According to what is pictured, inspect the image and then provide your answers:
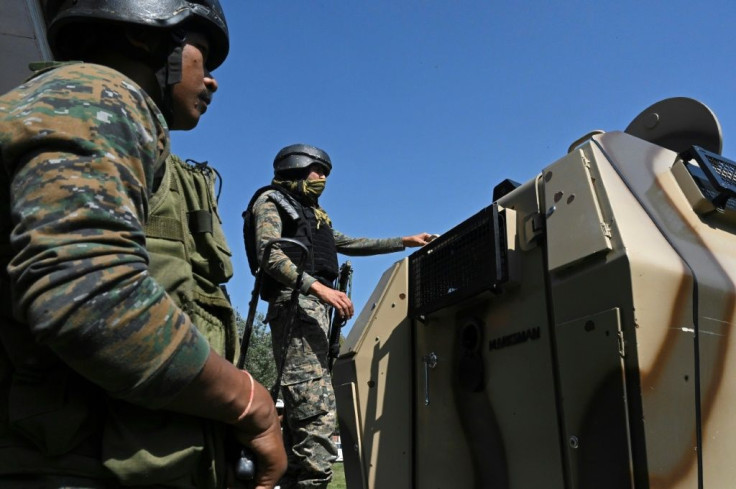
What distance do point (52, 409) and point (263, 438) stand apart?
366mm

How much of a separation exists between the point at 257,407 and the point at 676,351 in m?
1.17

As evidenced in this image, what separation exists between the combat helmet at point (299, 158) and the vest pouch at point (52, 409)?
3.22 metres

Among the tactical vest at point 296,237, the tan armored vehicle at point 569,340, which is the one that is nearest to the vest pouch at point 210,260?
the tan armored vehicle at point 569,340

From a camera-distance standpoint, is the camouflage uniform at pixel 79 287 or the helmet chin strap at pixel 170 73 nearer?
the camouflage uniform at pixel 79 287

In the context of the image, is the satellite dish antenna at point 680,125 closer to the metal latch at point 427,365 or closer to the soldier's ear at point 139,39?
the metal latch at point 427,365

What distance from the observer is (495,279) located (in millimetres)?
2238

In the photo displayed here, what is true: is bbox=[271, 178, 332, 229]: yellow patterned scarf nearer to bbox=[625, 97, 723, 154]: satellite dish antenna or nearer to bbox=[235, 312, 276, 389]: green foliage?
bbox=[625, 97, 723, 154]: satellite dish antenna

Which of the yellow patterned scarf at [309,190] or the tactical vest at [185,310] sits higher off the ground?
the yellow patterned scarf at [309,190]

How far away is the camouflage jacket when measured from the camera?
3547mm

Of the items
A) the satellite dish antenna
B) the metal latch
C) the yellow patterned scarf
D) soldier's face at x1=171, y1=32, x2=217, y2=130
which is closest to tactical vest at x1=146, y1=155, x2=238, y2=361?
soldier's face at x1=171, y1=32, x2=217, y2=130

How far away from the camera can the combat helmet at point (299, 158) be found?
4.28 meters

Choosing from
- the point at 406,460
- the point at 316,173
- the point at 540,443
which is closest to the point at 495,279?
the point at 540,443

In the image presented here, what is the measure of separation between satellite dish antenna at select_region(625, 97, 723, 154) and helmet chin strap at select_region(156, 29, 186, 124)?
225 centimetres

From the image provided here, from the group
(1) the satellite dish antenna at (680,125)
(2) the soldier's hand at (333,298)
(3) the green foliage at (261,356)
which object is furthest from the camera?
(3) the green foliage at (261,356)
